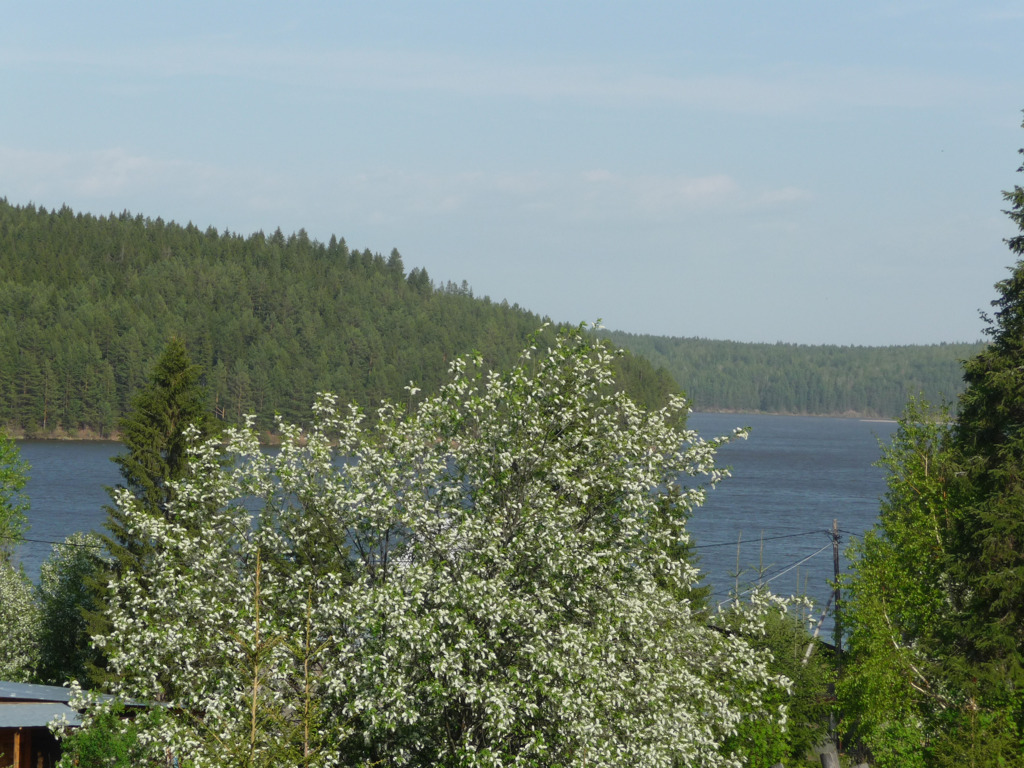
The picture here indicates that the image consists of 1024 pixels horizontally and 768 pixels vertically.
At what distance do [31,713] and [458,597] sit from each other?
40.8ft

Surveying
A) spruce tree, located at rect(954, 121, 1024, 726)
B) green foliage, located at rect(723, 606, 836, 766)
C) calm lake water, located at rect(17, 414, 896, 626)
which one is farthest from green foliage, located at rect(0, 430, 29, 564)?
spruce tree, located at rect(954, 121, 1024, 726)

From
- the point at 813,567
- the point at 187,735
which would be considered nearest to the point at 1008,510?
the point at 187,735

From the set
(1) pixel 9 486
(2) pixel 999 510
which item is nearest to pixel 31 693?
(2) pixel 999 510

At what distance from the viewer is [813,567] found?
67.9 meters

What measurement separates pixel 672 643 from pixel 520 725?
297cm

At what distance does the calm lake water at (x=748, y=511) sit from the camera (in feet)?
206

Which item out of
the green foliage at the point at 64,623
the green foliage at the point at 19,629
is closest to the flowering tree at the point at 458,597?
the green foliage at the point at 64,623

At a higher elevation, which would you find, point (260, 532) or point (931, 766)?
point (260, 532)

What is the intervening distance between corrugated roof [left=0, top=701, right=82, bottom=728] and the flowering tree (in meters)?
4.82

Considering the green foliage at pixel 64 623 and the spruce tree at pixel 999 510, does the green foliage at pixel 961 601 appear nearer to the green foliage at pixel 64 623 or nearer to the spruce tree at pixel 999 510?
the spruce tree at pixel 999 510

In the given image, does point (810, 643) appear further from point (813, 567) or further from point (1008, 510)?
point (813, 567)

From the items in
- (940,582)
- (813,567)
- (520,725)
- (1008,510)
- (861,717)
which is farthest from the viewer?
(813,567)

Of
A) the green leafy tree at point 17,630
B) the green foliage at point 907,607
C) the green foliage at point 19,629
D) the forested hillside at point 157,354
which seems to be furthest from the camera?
the forested hillside at point 157,354

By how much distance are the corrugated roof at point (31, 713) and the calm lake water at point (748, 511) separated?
61.9 feet
